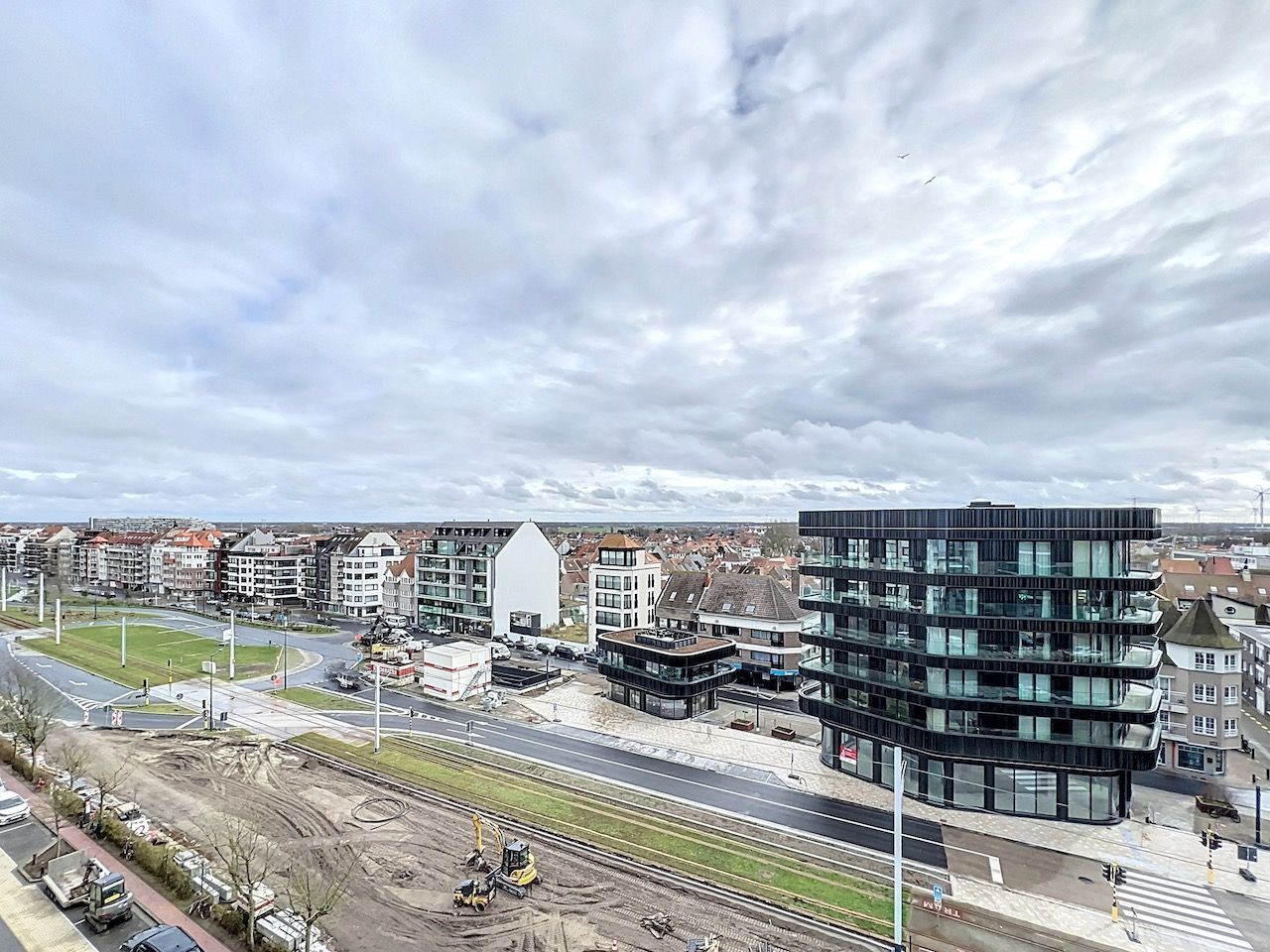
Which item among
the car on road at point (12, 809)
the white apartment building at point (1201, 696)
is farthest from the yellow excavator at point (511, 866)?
the white apartment building at point (1201, 696)

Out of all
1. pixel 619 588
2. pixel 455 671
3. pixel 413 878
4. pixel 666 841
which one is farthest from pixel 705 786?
pixel 619 588

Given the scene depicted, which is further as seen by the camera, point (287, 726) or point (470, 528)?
point (470, 528)

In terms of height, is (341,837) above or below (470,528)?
below

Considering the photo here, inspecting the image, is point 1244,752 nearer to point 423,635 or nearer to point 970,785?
point 970,785

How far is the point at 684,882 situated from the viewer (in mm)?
33219

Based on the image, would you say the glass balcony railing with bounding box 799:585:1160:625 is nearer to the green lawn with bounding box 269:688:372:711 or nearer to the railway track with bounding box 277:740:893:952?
the railway track with bounding box 277:740:893:952

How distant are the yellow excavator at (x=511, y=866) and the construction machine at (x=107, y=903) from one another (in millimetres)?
14937

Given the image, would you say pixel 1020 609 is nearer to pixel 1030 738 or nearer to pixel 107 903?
pixel 1030 738

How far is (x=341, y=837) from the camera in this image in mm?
37469

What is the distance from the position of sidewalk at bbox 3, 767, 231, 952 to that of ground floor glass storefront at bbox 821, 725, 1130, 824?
40.5m

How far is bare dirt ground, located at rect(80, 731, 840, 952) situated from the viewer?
2864cm

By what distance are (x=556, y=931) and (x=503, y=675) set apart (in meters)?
47.2

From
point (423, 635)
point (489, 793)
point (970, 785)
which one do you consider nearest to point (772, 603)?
point (970, 785)

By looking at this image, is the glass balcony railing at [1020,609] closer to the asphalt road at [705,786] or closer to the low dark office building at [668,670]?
the asphalt road at [705,786]
